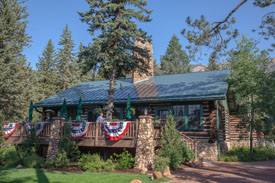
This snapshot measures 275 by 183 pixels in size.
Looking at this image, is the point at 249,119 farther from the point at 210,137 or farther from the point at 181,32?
the point at 181,32

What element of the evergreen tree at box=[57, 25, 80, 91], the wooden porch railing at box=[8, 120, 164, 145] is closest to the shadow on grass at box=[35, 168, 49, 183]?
the wooden porch railing at box=[8, 120, 164, 145]

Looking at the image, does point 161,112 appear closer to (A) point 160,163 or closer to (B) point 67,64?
(A) point 160,163

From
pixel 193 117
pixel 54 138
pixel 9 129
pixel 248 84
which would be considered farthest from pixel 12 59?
pixel 248 84

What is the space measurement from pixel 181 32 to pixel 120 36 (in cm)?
536

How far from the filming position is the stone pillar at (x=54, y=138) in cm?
1366

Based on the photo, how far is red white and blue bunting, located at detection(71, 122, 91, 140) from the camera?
13.6m

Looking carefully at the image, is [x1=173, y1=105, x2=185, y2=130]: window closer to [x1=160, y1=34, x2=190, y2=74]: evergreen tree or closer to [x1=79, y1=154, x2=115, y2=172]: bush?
[x1=79, y1=154, x2=115, y2=172]: bush

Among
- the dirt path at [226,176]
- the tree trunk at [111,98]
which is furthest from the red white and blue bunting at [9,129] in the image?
the dirt path at [226,176]

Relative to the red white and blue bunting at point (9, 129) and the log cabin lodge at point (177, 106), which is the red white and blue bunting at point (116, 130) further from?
the red white and blue bunting at point (9, 129)

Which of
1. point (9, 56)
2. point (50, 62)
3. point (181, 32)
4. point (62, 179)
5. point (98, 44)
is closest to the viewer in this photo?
point (62, 179)

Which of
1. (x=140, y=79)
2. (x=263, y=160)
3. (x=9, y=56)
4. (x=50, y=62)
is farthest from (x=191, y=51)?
(x=50, y=62)

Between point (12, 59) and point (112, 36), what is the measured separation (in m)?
16.0

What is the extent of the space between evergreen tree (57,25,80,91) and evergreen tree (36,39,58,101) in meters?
1.13

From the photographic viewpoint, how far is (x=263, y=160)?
15.3 m
